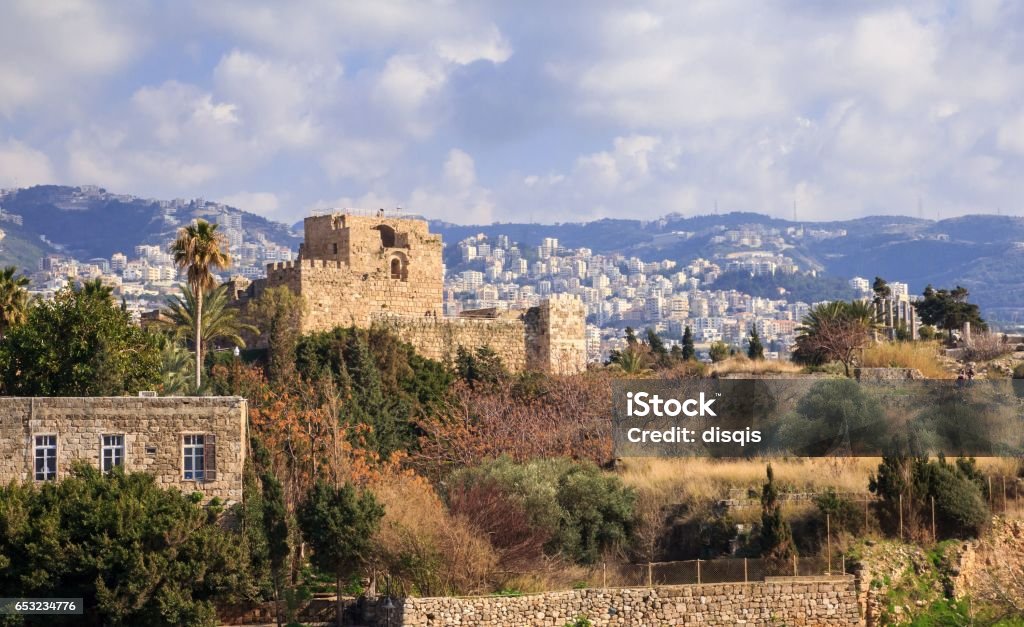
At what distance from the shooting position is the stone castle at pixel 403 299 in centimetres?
4681

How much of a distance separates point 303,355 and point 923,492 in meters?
19.2

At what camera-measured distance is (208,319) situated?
42.1 meters

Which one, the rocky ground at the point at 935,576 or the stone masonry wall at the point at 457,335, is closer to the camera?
the rocky ground at the point at 935,576

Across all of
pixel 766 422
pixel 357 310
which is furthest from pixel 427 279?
pixel 766 422

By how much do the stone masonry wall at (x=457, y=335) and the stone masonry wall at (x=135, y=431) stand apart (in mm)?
19251

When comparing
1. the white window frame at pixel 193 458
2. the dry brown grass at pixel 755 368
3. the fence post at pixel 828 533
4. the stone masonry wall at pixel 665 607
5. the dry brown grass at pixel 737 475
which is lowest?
the stone masonry wall at pixel 665 607

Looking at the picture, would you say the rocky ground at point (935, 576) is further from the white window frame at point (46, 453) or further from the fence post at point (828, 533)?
the white window frame at point (46, 453)

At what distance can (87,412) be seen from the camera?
2745 centimetres

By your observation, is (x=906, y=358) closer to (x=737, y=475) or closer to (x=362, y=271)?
(x=737, y=475)

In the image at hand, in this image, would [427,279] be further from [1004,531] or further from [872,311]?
[1004,531]

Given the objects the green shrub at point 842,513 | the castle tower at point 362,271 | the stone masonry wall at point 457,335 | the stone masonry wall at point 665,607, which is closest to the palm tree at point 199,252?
the castle tower at point 362,271

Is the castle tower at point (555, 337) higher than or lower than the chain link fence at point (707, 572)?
higher

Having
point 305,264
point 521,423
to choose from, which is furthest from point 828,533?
point 305,264

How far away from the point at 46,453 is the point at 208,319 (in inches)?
592
